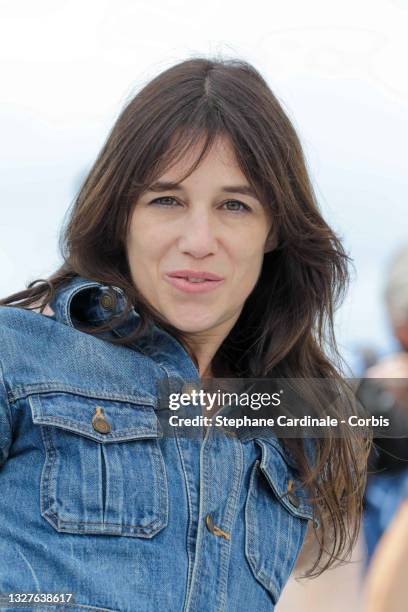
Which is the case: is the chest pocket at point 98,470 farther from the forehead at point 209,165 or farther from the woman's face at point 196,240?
the forehead at point 209,165

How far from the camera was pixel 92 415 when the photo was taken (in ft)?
4.42

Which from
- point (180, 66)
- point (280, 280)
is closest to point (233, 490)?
point (280, 280)

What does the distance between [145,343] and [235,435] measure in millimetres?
212

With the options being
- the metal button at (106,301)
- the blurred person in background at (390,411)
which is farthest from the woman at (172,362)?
the blurred person in background at (390,411)

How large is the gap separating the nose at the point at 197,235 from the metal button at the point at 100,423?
0.92ft

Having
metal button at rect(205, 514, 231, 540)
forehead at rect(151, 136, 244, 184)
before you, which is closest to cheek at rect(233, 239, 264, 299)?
forehead at rect(151, 136, 244, 184)

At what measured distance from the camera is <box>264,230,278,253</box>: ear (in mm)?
1605

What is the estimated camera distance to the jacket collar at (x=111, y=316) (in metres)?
1.42

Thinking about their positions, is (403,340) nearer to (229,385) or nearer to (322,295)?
(322,295)

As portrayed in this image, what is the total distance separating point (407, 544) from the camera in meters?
1.49

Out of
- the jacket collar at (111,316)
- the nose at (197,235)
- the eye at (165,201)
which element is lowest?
the jacket collar at (111,316)

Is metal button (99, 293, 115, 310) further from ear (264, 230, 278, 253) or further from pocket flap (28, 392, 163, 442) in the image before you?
ear (264, 230, 278, 253)

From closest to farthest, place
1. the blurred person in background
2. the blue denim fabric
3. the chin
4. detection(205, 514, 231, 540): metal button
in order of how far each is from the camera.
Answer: the blue denim fabric
detection(205, 514, 231, 540): metal button
the chin
the blurred person in background

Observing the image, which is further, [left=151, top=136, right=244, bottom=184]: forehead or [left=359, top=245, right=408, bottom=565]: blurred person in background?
[left=359, top=245, right=408, bottom=565]: blurred person in background
